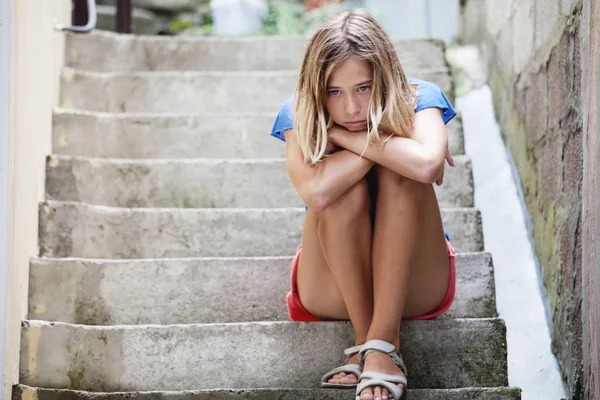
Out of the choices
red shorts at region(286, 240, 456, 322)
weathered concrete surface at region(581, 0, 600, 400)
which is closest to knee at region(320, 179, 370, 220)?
red shorts at region(286, 240, 456, 322)

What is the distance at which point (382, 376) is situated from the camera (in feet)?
5.50

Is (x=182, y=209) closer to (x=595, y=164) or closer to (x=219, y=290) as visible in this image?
(x=219, y=290)

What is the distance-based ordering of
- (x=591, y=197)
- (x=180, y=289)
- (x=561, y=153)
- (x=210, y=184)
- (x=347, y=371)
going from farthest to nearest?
1. (x=210, y=184)
2. (x=180, y=289)
3. (x=561, y=153)
4. (x=347, y=371)
5. (x=591, y=197)

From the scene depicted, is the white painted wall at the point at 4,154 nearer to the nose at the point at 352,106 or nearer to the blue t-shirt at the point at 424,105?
the blue t-shirt at the point at 424,105

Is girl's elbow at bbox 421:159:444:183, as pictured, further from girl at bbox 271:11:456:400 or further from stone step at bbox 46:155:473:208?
stone step at bbox 46:155:473:208

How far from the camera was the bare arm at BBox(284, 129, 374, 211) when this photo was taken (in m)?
1.72

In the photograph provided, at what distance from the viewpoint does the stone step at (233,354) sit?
6.21ft

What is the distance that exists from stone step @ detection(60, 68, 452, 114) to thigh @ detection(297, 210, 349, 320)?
3.98 ft

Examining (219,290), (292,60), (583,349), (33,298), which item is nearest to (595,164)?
(583,349)

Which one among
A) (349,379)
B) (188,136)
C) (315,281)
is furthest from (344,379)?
(188,136)

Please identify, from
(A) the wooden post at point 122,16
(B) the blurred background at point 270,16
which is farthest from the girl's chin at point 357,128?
(A) the wooden post at point 122,16

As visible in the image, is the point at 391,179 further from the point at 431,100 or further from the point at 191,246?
the point at 191,246

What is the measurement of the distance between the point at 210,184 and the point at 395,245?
3.20 feet

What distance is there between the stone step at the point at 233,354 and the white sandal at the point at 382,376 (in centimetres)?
16
